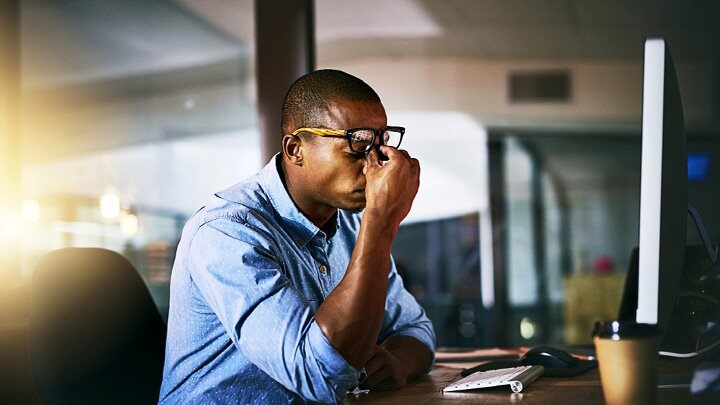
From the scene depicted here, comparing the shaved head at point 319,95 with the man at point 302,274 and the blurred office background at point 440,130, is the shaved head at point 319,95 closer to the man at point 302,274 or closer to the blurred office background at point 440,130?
the man at point 302,274

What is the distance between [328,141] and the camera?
1520 millimetres

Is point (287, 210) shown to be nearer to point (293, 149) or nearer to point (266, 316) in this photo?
point (293, 149)

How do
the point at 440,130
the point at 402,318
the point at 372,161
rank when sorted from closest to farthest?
1. the point at 372,161
2. the point at 402,318
3. the point at 440,130

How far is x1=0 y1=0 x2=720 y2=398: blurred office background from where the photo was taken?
402 centimetres

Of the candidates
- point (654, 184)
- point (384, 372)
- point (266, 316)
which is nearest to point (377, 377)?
point (384, 372)

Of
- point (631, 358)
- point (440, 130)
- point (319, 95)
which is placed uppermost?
point (440, 130)

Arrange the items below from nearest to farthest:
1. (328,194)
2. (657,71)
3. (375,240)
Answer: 1. (657,71)
2. (375,240)
3. (328,194)

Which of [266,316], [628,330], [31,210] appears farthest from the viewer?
[31,210]

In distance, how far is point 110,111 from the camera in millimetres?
4102

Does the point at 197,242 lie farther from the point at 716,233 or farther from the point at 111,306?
the point at 716,233

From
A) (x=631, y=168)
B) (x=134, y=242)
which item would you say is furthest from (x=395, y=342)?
(x=631, y=168)

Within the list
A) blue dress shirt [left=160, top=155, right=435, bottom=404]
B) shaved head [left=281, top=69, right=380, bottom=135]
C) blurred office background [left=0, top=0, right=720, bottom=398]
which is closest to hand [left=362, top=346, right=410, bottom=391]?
blue dress shirt [left=160, top=155, right=435, bottom=404]

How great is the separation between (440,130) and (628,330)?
4.33 metres

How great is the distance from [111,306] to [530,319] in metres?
4.50
